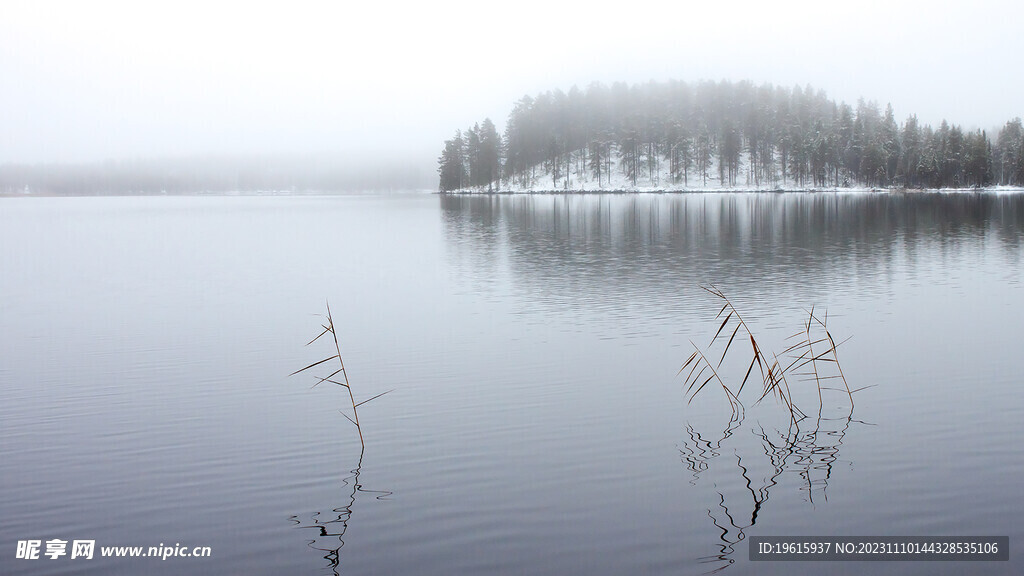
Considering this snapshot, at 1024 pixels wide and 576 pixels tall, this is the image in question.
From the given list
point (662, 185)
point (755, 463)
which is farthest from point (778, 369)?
point (662, 185)

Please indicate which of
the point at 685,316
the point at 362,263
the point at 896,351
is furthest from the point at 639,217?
the point at 896,351

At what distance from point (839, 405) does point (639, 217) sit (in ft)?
244

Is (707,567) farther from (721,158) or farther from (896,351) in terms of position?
(721,158)

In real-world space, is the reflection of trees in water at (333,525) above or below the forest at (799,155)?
below

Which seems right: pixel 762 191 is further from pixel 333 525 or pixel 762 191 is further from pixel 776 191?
pixel 333 525

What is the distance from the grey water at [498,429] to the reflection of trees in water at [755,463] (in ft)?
0.19

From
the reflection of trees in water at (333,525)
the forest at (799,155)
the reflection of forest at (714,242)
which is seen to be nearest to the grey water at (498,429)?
the reflection of trees in water at (333,525)

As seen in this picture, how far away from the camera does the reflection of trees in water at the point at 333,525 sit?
11391 millimetres

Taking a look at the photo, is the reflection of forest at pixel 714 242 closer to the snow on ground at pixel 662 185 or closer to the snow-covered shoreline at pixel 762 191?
the snow-covered shoreline at pixel 762 191

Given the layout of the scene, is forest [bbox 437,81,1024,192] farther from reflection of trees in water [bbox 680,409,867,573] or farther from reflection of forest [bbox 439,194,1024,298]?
reflection of trees in water [bbox 680,409,867,573]

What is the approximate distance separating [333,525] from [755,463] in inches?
303

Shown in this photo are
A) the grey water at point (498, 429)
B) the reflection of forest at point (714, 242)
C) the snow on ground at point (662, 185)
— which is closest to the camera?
the grey water at point (498, 429)

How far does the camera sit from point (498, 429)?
Answer: 17.0m

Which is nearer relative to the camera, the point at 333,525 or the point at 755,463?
the point at 333,525
